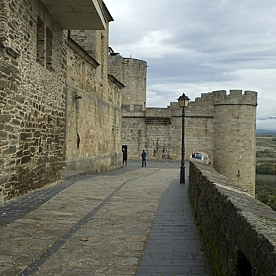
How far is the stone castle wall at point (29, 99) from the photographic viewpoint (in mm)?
8453

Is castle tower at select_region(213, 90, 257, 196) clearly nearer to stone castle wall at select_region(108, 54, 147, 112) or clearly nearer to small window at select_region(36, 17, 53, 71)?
stone castle wall at select_region(108, 54, 147, 112)

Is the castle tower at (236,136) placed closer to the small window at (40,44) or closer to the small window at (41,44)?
the small window at (41,44)

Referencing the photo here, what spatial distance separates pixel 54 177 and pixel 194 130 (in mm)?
21740

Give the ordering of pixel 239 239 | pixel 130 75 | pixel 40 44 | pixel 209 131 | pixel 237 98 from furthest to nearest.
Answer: pixel 130 75, pixel 209 131, pixel 237 98, pixel 40 44, pixel 239 239

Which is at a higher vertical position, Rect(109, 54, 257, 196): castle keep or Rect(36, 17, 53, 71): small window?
Rect(36, 17, 53, 71): small window

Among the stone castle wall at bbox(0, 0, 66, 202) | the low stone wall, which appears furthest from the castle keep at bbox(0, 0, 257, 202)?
the low stone wall

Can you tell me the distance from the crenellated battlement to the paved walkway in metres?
22.8

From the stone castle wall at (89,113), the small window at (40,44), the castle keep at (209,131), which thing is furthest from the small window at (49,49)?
the castle keep at (209,131)

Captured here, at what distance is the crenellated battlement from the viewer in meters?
31.1

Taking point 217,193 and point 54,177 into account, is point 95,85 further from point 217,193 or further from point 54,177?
point 217,193

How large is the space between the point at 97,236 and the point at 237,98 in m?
26.9

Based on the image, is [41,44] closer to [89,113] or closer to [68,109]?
[68,109]

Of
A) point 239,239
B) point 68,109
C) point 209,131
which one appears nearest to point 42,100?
point 68,109

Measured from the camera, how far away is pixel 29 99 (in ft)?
32.4
